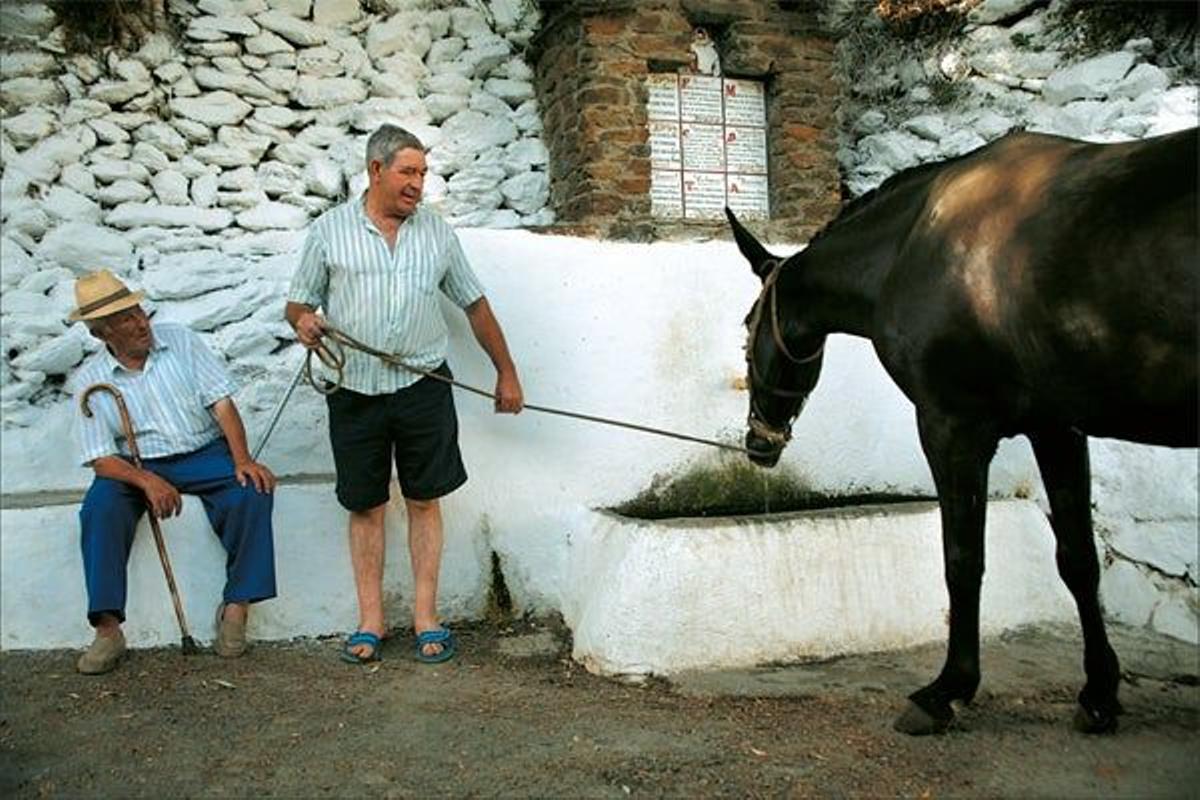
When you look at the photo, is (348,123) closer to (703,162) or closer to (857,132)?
(703,162)

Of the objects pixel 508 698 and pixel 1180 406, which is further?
pixel 508 698

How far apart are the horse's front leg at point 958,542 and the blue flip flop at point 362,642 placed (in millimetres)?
1895

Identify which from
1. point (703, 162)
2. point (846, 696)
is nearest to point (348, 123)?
point (703, 162)

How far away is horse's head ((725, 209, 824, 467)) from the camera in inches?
145

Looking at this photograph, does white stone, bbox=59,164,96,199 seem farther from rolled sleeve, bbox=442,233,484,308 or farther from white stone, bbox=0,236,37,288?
rolled sleeve, bbox=442,233,484,308

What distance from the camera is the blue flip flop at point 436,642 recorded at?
13.1ft

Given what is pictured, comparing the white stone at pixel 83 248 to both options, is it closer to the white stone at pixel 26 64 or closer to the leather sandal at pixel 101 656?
the white stone at pixel 26 64

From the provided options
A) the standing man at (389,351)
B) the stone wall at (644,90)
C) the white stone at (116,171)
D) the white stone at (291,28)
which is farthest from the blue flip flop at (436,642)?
the white stone at (291,28)

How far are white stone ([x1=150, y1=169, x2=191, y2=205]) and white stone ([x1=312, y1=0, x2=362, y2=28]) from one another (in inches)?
48.2

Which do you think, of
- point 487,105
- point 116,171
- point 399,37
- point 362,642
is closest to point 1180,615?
point 362,642

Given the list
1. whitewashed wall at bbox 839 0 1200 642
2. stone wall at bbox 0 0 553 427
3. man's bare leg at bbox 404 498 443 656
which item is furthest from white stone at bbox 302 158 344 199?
whitewashed wall at bbox 839 0 1200 642

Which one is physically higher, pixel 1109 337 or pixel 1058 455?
pixel 1109 337

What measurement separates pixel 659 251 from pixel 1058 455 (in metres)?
1.98

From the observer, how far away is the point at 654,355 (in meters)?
4.62
